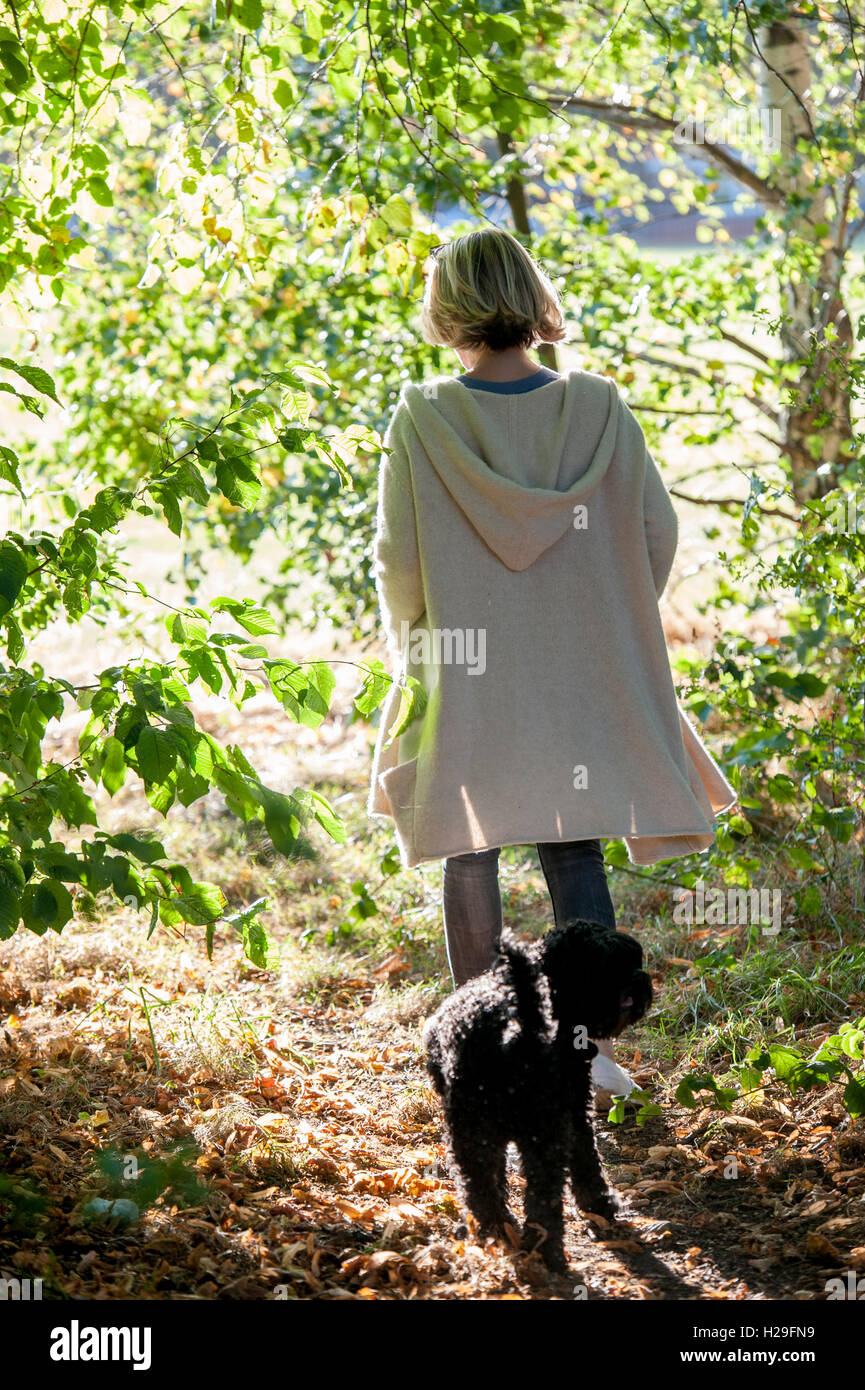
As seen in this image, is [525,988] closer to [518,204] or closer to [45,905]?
[45,905]

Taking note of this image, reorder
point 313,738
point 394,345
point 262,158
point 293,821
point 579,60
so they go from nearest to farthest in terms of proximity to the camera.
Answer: point 293,821 < point 262,158 < point 394,345 < point 579,60 < point 313,738

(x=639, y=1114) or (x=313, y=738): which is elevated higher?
(x=313, y=738)

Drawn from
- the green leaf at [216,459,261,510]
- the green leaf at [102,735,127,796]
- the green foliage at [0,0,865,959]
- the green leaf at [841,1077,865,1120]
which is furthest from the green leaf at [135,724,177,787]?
the green leaf at [841,1077,865,1120]

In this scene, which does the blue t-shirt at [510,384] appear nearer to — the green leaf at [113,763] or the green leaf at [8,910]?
the green leaf at [113,763]

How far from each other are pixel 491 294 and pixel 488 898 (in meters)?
1.33

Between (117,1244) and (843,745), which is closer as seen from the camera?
(117,1244)

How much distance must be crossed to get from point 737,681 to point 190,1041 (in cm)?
194

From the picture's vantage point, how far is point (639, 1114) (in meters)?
2.88

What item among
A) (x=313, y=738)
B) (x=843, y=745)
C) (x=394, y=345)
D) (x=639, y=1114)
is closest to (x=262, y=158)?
(x=394, y=345)

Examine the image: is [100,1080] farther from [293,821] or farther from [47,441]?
[47,441]

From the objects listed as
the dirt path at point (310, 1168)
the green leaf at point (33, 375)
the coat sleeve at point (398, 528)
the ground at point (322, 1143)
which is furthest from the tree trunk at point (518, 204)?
the green leaf at point (33, 375)

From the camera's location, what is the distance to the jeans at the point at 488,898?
2.76m

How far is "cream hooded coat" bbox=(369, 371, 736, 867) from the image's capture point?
8.88 ft

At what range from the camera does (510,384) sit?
9.16 ft
